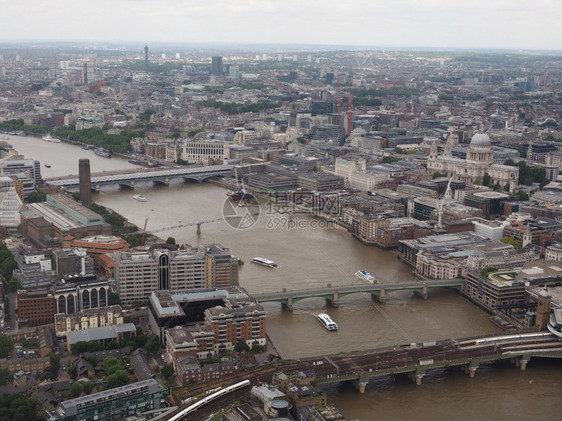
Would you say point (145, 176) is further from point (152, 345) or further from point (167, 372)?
point (167, 372)

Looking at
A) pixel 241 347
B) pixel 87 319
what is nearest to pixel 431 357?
pixel 241 347

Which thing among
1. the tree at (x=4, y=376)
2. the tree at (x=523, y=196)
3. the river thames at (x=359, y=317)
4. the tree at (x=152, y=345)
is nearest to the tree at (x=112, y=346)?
the tree at (x=152, y=345)

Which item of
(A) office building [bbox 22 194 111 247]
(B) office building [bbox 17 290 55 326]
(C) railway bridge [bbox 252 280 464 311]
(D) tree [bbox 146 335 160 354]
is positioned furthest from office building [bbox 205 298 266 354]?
(A) office building [bbox 22 194 111 247]

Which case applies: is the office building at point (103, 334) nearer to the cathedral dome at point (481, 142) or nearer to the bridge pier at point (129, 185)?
the bridge pier at point (129, 185)

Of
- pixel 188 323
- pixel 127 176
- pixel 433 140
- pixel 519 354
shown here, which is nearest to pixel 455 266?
pixel 519 354

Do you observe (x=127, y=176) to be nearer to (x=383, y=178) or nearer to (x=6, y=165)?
(x=6, y=165)

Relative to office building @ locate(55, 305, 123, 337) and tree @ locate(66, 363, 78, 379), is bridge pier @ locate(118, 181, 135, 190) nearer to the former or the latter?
office building @ locate(55, 305, 123, 337)
